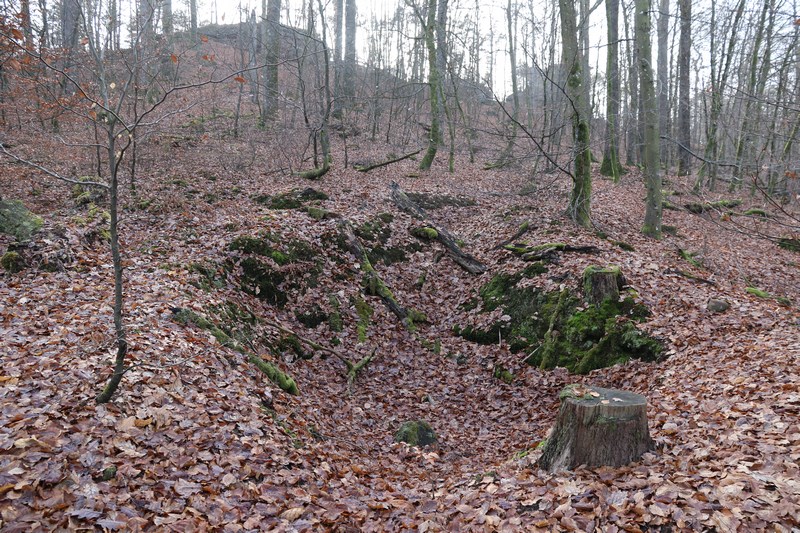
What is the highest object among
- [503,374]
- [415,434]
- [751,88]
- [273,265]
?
[751,88]

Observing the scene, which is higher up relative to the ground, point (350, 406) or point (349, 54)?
point (349, 54)

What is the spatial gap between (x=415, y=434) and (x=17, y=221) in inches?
293

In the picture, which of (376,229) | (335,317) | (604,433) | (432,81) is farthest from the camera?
(432,81)

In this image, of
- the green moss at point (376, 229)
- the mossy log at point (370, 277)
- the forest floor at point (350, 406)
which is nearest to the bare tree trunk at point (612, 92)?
the forest floor at point (350, 406)

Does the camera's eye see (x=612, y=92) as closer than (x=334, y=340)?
No

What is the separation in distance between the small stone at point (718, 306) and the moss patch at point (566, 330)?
94 cm

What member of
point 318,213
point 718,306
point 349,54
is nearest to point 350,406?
point 318,213

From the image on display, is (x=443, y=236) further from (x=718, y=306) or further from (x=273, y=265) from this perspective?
(x=718, y=306)

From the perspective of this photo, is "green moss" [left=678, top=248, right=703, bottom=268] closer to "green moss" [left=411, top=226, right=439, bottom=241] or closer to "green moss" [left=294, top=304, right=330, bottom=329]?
"green moss" [left=411, top=226, right=439, bottom=241]

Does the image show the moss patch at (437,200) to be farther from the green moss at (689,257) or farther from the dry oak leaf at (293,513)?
the dry oak leaf at (293,513)

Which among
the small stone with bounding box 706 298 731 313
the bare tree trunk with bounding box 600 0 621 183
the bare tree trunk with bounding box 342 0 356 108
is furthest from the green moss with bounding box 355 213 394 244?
the bare tree trunk with bounding box 342 0 356 108

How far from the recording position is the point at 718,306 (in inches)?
285

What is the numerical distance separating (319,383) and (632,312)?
4.94 metres

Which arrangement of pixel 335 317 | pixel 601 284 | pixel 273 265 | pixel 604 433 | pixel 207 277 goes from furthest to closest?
1. pixel 273 265
2. pixel 335 317
3. pixel 601 284
4. pixel 207 277
5. pixel 604 433
